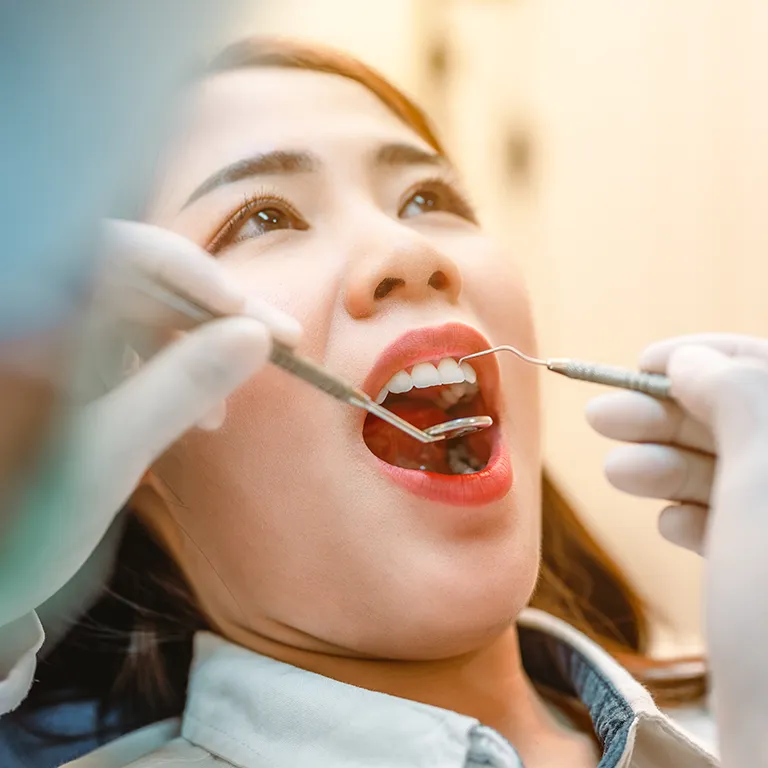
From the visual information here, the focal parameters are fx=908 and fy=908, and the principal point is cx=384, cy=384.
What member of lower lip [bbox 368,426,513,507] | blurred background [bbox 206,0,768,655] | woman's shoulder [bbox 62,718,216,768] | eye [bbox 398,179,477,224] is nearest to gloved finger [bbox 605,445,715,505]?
lower lip [bbox 368,426,513,507]

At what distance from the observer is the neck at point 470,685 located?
818mm

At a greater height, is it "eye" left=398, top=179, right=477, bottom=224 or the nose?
"eye" left=398, top=179, right=477, bottom=224

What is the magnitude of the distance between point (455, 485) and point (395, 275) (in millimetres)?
186

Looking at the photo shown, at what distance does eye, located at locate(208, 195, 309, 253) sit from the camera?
824mm

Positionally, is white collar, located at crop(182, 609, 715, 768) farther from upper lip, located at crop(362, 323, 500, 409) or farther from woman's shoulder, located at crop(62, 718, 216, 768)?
upper lip, located at crop(362, 323, 500, 409)

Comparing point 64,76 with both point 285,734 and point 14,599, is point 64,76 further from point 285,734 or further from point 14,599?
point 285,734

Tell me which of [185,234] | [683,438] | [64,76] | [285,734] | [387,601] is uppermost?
[64,76]

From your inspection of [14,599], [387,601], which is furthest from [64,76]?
[387,601]

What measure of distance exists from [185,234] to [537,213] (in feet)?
4.43

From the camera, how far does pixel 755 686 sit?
0.52 metres

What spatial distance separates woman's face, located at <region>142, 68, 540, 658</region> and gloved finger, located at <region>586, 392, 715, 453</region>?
0.10m

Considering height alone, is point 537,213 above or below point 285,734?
above

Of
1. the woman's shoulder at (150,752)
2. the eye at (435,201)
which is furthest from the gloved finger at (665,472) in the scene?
the woman's shoulder at (150,752)

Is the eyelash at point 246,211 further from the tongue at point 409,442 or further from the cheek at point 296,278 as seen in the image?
the tongue at point 409,442
